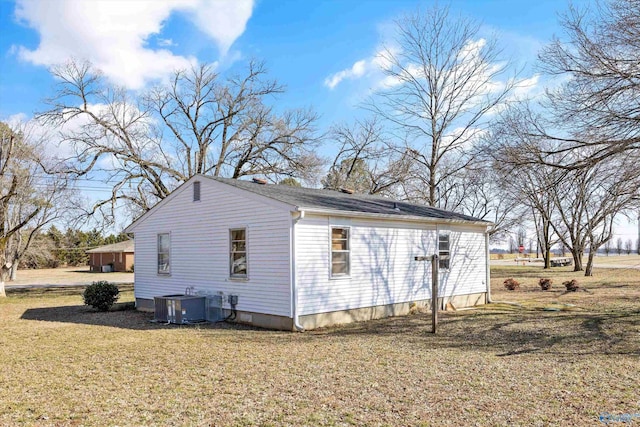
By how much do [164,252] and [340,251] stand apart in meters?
6.22

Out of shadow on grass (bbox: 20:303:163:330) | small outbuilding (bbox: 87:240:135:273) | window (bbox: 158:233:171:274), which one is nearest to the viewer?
shadow on grass (bbox: 20:303:163:330)

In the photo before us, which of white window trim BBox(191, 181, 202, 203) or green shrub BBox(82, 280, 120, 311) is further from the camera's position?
green shrub BBox(82, 280, 120, 311)

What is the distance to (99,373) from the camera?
7590mm

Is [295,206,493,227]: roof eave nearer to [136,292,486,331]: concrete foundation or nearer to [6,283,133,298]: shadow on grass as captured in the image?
[136,292,486,331]: concrete foundation

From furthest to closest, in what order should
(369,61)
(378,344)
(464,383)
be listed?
(369,61) < (378,344) < (464,383)

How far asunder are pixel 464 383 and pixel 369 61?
22.0m

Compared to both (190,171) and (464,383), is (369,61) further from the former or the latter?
(464,383)

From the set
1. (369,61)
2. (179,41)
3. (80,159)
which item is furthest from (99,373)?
(369,61)

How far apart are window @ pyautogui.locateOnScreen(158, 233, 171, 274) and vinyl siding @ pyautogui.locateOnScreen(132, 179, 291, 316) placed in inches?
6.8

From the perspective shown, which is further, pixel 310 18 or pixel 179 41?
pixel 179 41

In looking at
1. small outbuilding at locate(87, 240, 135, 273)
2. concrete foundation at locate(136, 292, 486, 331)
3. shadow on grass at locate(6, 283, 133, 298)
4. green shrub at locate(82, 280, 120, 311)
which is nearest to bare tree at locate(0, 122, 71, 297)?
shadow on grass at locate(6, 283, 133, 298)

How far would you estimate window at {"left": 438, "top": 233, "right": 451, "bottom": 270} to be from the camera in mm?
15578

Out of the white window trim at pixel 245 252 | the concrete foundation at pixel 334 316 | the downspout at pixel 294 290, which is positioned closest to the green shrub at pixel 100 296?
the concrete foundation at pixel 334 316

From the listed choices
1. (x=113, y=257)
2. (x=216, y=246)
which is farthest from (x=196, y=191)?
(x=113, y=257)
